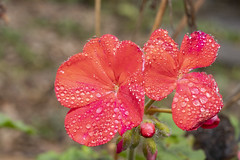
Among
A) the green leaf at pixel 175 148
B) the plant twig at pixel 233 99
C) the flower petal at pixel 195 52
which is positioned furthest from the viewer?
the plant twig at pixel 233 99

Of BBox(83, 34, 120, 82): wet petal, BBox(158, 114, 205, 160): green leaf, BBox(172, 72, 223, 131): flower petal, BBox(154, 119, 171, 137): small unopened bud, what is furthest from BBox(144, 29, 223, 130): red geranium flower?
BBox(158, 114, 205, 160): green leaf

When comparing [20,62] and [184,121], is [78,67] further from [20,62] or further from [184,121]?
[20,62]

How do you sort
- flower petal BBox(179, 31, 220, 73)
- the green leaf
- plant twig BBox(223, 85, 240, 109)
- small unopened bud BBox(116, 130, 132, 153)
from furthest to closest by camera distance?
plant twig BBox(223, 85, 240, 109), the green leaf, small unopened bud BBox(116, 130, 132, 153), flower petal BBox(179, 31, 220, 73)

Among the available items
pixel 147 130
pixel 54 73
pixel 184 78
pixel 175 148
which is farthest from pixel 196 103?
pixel 54 73

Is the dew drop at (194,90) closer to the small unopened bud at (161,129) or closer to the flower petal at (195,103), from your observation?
the flower petal at (195,103)

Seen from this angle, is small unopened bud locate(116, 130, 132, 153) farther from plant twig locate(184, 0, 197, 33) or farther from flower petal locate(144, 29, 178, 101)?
plant twig locate(184, 0, 197, 33)

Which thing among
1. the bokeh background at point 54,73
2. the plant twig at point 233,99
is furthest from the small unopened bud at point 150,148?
the plant twig at point 233,99
